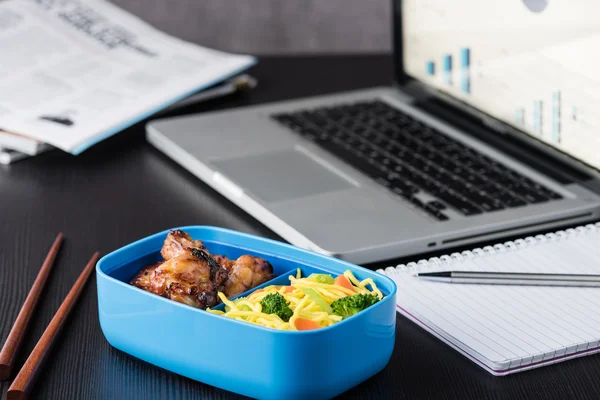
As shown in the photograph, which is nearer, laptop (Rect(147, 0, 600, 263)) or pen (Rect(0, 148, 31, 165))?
laptop (Rect(147, 0, 600, 263))

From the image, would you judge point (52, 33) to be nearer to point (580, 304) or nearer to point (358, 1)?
point (358, 1)

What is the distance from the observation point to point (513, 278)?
823 millimetres

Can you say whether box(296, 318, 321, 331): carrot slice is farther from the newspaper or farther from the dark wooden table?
the newspaper

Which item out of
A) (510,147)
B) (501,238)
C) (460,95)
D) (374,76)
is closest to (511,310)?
(501,238)

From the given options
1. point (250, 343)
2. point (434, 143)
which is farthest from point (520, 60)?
point (250, 343)

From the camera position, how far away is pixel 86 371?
2.35 ft

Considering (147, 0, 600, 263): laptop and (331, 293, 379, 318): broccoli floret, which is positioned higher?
(331, 293, 379, 318): broccoli floret

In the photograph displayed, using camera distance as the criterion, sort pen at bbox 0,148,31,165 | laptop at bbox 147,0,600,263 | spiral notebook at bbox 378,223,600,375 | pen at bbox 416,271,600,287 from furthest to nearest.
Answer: pen at bbox 0,148,31,165
laptop at bbox 147,0,600,263
pen at bbox 416,271,600,287
spiral notebook at bbox 378,223,600,375

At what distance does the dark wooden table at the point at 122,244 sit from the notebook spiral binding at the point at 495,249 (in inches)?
3.0

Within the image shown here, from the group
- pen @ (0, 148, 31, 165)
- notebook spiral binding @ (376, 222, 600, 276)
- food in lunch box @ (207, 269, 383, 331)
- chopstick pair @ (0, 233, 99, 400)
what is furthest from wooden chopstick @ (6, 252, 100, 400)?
pen @ (0, 148, 31, 165)

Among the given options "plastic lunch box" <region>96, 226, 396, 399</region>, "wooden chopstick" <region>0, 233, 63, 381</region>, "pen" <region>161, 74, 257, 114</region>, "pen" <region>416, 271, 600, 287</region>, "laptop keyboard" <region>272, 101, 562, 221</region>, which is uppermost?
"plastic lunch box" <region>96, 226, 396, 399</region>

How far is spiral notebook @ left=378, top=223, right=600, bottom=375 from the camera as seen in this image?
72cm

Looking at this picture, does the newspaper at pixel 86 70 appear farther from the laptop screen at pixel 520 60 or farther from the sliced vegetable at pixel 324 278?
the sliced vegetable at pixel 324 278

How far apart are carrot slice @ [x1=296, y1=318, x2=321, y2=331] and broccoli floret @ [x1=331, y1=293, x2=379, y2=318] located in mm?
24
